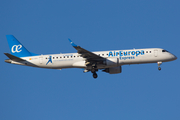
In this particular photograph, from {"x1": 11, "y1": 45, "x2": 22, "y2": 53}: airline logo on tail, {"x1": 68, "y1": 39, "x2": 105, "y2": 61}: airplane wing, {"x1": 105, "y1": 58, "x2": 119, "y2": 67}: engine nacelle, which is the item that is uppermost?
{"x1": 11, "y1": 45, "x2": 22, "y2": 53}: airline logo on tail

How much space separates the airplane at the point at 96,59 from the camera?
150 ft

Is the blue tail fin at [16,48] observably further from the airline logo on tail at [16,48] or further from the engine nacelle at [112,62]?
the engine nacelle at [112,62]

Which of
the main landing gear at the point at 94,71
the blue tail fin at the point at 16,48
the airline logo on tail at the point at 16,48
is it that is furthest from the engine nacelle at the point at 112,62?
the airline logo on tail at the point at 16,48

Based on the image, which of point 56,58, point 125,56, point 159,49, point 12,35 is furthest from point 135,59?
point 12,35

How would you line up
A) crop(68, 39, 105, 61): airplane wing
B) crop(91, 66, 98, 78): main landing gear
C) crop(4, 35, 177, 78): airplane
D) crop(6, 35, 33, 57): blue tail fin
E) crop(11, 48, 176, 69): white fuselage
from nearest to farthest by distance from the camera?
crop(68, 39, 105, 61): airplane wing < crop(4, 35, 177, 78): airplane < crop(11, 48, 176, 69): white fuselage < crop(91, 66, 98, 78): main landing gear < crop(6, 35, 33, 57): blue tail fin

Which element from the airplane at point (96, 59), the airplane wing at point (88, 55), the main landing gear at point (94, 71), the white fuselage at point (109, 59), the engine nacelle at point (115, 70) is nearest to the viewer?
the airplane wing at point (88, 55)

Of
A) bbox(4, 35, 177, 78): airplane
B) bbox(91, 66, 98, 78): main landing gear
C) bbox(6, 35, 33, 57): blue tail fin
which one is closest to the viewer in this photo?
bbox(4, 35, 177, 78): airplane

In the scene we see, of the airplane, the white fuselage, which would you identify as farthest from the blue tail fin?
the white fuselage

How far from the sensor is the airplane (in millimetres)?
45719

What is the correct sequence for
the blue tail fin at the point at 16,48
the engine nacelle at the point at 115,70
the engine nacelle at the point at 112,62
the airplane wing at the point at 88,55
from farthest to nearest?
the blue tail fin at the point at 16,48 → the engine nacelle at the point at 115,70 → the engine nacelle at the point at 112,62 → the airplane wing at the point at 88,55

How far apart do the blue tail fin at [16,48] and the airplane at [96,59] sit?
A: 0.73 meters

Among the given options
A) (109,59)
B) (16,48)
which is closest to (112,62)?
(109,59)

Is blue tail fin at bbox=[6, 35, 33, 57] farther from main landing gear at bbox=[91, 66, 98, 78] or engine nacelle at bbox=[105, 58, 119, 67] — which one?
engine nacelle at bbox=[105, 58, 119, 67]

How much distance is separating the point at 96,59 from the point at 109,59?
2113 mm
